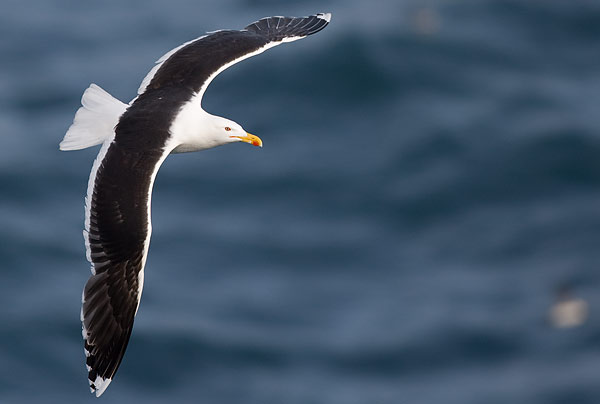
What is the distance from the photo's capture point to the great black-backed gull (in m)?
12.7

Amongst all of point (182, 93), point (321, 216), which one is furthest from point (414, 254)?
point (182, 93)

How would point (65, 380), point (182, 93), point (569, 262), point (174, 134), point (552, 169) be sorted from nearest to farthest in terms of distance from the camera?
point (174, 134)
point (182, 93)
point (65, 380)
point (569, 262)
point (552, 169)

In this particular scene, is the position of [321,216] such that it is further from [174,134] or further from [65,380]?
[174,134]

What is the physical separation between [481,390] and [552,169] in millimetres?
8133

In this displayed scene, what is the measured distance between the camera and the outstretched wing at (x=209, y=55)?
14.7m

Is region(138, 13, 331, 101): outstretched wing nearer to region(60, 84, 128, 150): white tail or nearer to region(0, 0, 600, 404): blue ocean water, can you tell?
region(60, 84, 128, 150): white tail

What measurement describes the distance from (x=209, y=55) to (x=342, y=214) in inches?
844

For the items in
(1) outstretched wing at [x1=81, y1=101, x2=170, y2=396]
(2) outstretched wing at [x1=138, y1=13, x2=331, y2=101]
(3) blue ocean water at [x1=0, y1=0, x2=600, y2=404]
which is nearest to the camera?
(1) outstretched wing at [x1=81, y1=101, x2=170, y2=396]

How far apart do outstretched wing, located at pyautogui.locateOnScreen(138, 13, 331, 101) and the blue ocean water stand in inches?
697

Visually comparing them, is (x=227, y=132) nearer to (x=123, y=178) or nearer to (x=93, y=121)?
(x=93, y=121)

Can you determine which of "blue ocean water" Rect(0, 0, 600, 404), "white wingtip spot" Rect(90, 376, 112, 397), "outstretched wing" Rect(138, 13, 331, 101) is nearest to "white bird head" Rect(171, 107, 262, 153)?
"outstretched wing" Rect(138, 13, 331, 101)

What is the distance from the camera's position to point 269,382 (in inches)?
1316

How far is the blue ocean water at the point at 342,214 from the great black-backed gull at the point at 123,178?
18.9 m

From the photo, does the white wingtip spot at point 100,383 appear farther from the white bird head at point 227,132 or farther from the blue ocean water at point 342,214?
the blue ocean water at point 342,214
